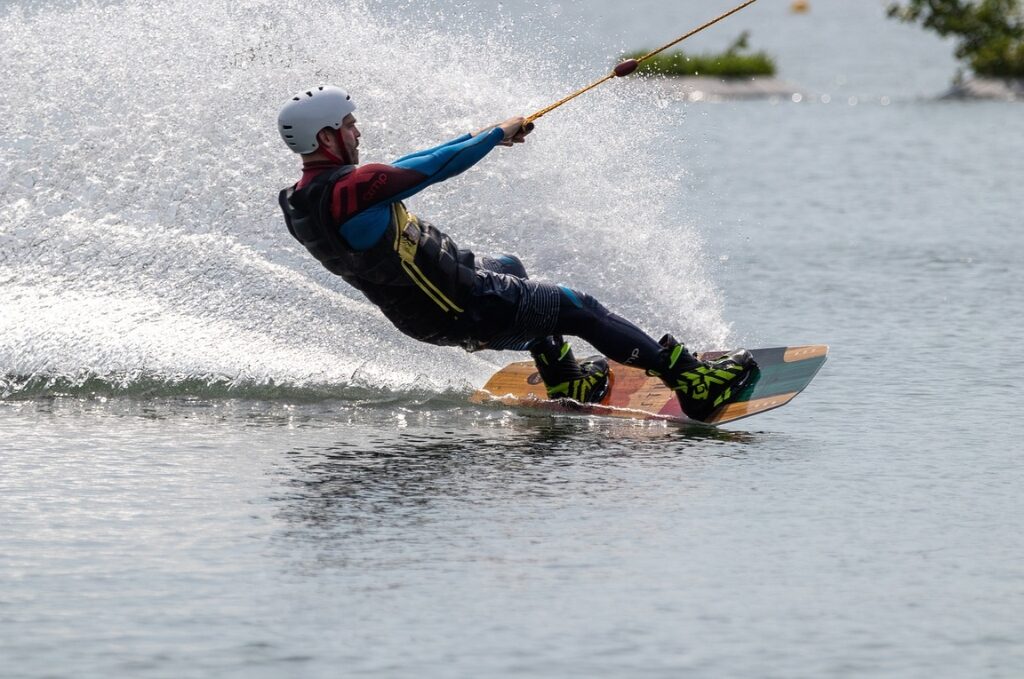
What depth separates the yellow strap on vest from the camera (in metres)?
8.12

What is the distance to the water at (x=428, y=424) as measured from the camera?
542 cm

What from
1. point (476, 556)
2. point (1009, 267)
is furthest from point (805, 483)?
point (1009, 267)

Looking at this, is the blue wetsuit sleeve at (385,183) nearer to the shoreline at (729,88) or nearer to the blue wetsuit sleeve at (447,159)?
the blue wetsuit sleeve at (447,159)

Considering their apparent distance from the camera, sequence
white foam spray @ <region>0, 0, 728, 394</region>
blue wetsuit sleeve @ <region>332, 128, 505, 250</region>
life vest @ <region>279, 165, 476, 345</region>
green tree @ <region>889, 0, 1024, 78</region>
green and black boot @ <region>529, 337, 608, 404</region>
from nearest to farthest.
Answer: blue wetsuit sleeve @ <region>332, 128, 505, 250</region>, life vest @ <region>279, 165, 476, 345</region>, green and black boot @ <region>529, 337, 608, 404</region>, white foam spray @ <region>0, 0, 728, 394</region>, green tree @ <region>889, 0, 1024, 78</region>

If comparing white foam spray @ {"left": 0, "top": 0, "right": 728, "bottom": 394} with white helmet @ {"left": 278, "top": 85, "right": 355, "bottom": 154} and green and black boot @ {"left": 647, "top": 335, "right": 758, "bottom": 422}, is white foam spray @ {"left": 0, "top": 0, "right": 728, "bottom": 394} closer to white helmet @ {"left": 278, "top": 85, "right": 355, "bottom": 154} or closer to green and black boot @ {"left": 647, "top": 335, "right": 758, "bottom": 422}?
green and black boot @ {"left": 647, "top": 335, "right": 758, "bottom": 422}

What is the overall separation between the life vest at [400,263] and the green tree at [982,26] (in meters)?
24.8

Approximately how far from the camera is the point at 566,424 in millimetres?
8453

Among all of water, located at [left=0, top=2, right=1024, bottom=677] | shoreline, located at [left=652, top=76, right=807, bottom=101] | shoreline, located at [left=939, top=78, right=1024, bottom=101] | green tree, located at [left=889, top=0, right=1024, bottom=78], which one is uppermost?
green tree, located at [left=889, top=0, right=1024, bottom=78]

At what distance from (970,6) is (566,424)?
1037 inches

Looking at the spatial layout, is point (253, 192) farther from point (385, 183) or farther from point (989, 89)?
point (989, 89)

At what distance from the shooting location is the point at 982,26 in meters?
32.5

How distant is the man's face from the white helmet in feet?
0.11

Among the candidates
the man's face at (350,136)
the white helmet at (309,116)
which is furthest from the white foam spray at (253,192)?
the white helmet at (309,116)

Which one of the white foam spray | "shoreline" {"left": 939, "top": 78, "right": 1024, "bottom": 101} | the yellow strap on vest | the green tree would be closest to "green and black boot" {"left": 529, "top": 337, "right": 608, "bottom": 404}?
the white foam spray
